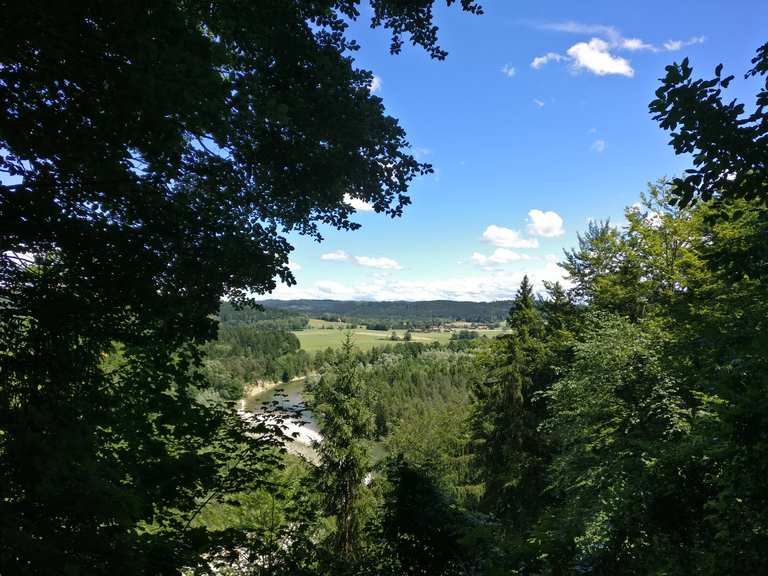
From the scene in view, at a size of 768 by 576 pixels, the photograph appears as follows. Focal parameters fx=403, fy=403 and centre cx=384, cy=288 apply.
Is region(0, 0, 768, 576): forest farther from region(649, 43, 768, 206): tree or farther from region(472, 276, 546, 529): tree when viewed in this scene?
region(472, 276, 546, 529): tree

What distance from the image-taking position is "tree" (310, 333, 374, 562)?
17266mm

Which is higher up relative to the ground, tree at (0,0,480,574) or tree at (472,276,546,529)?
tree at (0,0,480,574)

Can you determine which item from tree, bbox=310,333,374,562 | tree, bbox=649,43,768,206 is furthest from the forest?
tree, bbox=310,333,374,562

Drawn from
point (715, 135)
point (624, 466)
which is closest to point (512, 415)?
point (624, 466)

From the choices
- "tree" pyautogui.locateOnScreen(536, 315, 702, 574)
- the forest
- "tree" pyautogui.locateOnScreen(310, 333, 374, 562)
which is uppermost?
the forest

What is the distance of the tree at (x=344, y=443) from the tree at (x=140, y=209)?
12.9 meters

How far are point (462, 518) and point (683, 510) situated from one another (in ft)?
12.5

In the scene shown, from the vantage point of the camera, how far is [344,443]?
17656 mm

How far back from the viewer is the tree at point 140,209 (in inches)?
97.4

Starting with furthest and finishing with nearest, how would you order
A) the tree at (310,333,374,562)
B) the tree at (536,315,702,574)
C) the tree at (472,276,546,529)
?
the tree at (310,333,374,562) → the tree at (472,276,546,529) → the tree at (536,315,702,574)

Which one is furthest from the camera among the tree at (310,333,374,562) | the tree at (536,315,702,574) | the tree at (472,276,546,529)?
the tree at (310,333,374,562)

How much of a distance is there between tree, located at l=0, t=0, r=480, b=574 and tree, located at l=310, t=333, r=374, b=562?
1291 centimetres

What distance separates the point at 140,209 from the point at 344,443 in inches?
628

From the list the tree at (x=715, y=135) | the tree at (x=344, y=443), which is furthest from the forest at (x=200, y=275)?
the tree at (x=344, y=443)
